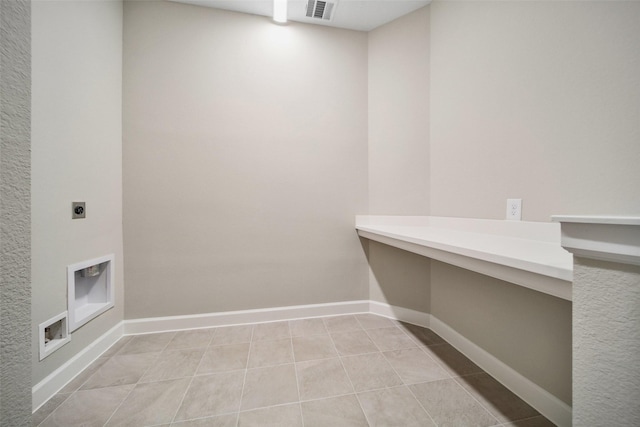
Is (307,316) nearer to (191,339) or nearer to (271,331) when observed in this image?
(271,331)

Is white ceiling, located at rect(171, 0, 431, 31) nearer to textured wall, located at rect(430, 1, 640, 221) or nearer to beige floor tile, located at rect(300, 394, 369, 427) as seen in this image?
textured wall, located at rect(430, 1, 640, 221)

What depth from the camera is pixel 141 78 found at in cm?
→ 181

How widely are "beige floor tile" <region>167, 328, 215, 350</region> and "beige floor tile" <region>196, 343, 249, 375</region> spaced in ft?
0.40

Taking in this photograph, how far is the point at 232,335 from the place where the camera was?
180 centimetres

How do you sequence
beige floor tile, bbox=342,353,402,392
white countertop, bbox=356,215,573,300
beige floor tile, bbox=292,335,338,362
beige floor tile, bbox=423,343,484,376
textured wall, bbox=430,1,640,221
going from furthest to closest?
beige floor tile, bbox=292,335,338,362 < beige floor tile, bbox=423,343,484,376 < beige floor tile, bbox=342,353,402,392 < textured wall, bbox=430,1,640,221 < white countertop, bbox=356,215,573,300

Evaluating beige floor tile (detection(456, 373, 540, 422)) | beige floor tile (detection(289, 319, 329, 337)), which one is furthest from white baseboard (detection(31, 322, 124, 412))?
beige floor tile (detection(456, 373, 540, 422))

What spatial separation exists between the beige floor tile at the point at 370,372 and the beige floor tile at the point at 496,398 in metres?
0.37

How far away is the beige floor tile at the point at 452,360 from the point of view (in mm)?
1388

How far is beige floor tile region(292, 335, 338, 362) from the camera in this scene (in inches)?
60.3

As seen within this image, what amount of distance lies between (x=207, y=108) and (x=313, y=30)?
1.14 meters

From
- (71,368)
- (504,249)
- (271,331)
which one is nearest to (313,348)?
(271,331)

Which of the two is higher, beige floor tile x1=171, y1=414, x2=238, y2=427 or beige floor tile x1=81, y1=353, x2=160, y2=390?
beige floor tile x1=81, y1=353, x2=160, y2=390

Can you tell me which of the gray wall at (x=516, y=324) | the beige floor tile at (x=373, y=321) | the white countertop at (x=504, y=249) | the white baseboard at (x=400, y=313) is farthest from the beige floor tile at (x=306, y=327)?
the gray wall at (x=516, y=324)

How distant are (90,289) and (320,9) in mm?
2701
